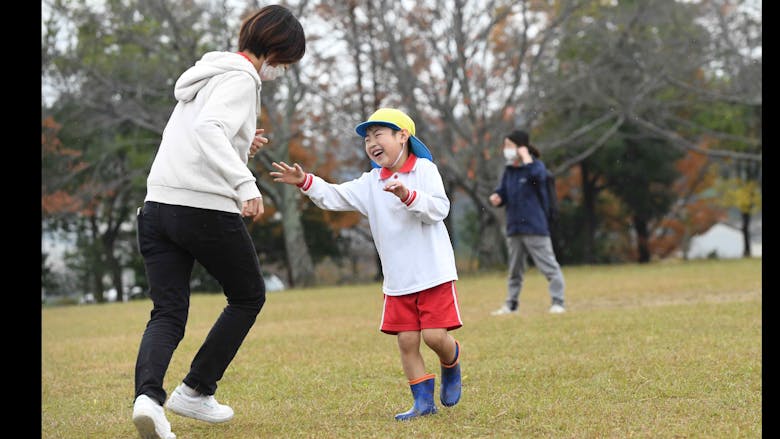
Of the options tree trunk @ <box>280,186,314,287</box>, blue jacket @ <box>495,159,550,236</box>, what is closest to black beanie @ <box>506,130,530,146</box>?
blue jacket @ <box>495,159,550,236</box>

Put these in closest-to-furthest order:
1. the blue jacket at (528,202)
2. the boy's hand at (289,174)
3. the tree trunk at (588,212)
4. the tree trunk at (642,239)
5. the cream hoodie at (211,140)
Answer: the cream hoodie at (211,140) → the boy's hand at (289,174) → the blue jacket at (528,202) → the tree trunk at (588,212) → the tree trunk at (642,239)

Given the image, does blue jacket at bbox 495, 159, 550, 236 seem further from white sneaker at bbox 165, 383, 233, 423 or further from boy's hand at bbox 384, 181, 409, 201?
white sneaker at bbox 165, 383, 233, 423

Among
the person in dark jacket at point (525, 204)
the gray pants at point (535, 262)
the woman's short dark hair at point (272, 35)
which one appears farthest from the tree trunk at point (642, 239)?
the woman's short dark hair at point (272, 35)

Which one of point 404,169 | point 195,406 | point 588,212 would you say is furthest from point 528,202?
point 588,212

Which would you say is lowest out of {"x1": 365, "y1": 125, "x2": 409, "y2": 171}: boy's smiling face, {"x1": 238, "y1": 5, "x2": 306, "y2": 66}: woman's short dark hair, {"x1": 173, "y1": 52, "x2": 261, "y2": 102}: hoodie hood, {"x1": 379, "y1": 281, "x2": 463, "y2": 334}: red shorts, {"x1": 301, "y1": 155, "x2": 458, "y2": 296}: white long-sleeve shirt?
{"x1": 379, "y1": 281, "x2": 463, "y2": 334}: red shorts

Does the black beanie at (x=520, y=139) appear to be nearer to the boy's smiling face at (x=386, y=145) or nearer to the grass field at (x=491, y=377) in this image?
the grass field at (x=491, y=377)

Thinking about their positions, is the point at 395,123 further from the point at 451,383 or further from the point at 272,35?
the point at 451,383

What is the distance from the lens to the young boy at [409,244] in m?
4.59

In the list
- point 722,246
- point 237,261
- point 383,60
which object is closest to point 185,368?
point 237,261

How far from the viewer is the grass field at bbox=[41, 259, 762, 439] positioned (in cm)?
433

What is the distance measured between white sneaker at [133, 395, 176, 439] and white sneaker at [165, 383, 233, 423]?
0.34 m

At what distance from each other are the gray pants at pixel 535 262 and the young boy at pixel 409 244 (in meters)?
5.29

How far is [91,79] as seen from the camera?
23.7m
